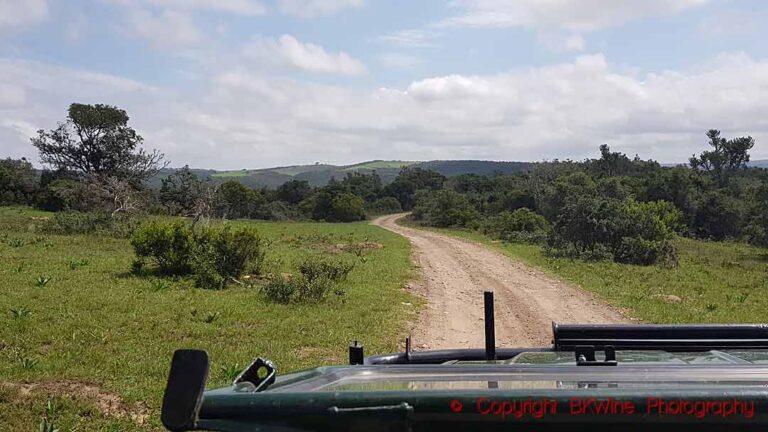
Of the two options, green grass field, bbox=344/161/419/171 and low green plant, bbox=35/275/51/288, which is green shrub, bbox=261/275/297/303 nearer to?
low green plant, bbox=35/275/51/288

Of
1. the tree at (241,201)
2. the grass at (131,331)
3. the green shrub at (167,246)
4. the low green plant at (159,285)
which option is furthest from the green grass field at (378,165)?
the grass at (131,331)

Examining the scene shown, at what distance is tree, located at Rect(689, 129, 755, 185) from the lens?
6519 cm

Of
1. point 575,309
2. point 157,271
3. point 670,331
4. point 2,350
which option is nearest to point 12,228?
point 157,271

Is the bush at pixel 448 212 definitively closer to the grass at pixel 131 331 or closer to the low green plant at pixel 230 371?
the grass at pixel 131 331

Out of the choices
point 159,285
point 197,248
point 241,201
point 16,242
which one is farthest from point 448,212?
point 159,285

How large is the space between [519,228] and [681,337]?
101 ft

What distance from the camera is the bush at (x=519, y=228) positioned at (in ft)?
99.1

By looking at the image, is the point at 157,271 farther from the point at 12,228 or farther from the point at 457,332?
the point at 12,228

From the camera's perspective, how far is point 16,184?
146 ft

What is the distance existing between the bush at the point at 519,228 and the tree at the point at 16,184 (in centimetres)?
3002

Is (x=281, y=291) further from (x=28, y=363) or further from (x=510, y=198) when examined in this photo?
(x=510, y=198)

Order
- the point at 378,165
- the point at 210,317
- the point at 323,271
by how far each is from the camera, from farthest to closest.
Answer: the point at 378,165, the point at 323,271, the point at 210,317

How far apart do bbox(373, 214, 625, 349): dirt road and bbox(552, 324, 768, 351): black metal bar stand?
603cm

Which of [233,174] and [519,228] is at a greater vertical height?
[233,174]
